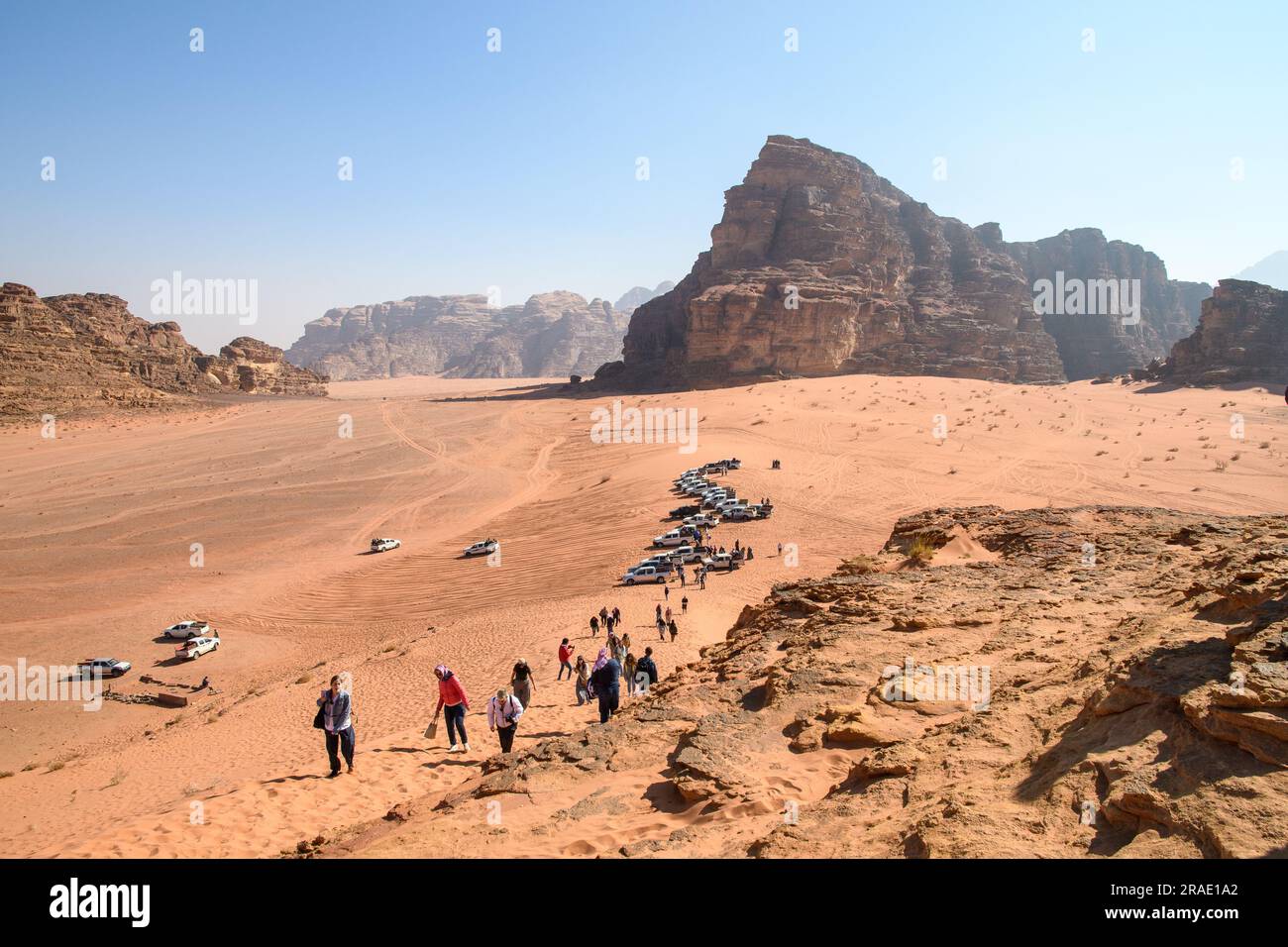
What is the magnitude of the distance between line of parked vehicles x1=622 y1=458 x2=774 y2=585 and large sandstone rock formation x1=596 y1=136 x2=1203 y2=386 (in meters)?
45.7

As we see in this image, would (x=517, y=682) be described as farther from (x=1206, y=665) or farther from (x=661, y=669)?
(x=1206, y=665)

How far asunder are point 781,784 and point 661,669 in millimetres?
8849

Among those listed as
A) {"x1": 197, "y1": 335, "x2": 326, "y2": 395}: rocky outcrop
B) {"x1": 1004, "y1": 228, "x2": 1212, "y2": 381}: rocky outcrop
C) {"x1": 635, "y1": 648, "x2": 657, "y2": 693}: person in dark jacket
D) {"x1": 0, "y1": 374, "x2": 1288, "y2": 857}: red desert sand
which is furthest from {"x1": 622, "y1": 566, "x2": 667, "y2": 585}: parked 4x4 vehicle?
{"x1": 1004, "y1": 228, "x2": 1212, "y2": 381}: rocky outcrop

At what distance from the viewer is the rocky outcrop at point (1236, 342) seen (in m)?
71.7

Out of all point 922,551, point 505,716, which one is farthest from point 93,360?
point 922,551

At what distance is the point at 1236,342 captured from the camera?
243 feet

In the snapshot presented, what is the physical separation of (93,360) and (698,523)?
74092 millimetres

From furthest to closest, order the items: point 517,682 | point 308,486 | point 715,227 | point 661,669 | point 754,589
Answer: point 715,227
point 308,486
point 754,589
point 661,669
point 517,682

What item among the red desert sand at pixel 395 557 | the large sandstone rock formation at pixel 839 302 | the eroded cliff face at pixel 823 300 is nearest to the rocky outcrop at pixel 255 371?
the red desert sand at pixel 395 557

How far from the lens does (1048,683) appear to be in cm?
654

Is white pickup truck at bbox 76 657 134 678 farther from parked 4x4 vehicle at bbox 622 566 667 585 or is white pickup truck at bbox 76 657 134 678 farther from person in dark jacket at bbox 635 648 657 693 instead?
person in dark jacket at bbox 635 648 657 693

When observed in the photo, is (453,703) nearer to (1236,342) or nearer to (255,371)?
(1236,342)

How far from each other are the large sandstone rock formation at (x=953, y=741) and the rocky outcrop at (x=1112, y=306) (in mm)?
119640
